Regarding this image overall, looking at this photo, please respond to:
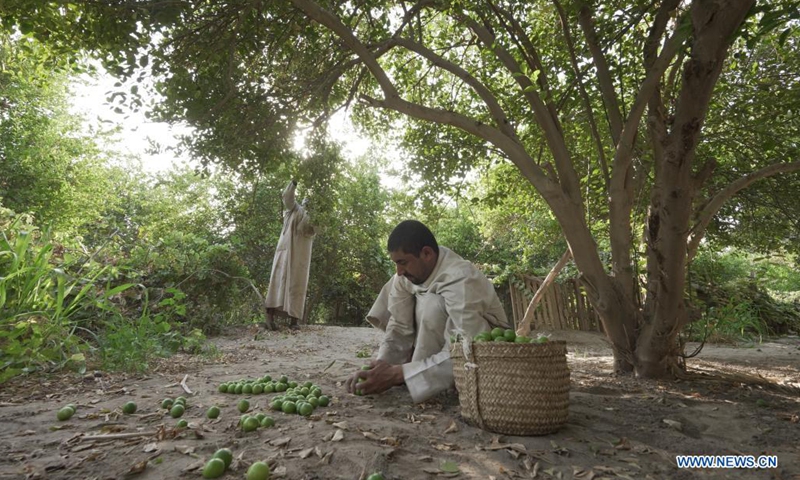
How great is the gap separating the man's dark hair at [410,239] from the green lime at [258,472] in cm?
172

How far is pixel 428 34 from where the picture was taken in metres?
6.63

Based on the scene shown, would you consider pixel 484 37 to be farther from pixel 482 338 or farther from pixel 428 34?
pixel 482 338

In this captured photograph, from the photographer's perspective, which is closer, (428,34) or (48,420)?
(48,420)

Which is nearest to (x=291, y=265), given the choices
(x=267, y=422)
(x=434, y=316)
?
(x=434, y=316)

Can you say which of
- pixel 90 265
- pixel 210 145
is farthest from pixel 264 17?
pixel 90 265

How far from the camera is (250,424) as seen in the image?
238 centimetres

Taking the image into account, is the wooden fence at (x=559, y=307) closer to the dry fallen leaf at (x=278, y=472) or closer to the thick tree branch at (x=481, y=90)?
the thick tree branch at (x=481, y=90)

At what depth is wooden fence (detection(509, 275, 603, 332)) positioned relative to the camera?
11.0 meters

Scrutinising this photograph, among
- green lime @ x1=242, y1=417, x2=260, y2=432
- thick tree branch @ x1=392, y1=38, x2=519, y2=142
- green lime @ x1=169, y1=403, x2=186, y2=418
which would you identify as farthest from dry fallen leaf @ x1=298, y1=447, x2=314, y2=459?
thick tree branch @ x1=392, y1=38, x2=519, y2=142

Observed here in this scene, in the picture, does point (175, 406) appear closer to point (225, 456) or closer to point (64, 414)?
point (64, 414)

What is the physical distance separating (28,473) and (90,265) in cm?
360

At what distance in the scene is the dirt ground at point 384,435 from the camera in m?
1.92

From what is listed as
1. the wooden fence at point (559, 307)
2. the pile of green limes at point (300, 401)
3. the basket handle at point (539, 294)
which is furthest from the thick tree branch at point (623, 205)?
the wooden fence at point (559, 307)

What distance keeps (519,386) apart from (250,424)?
1423 mm
